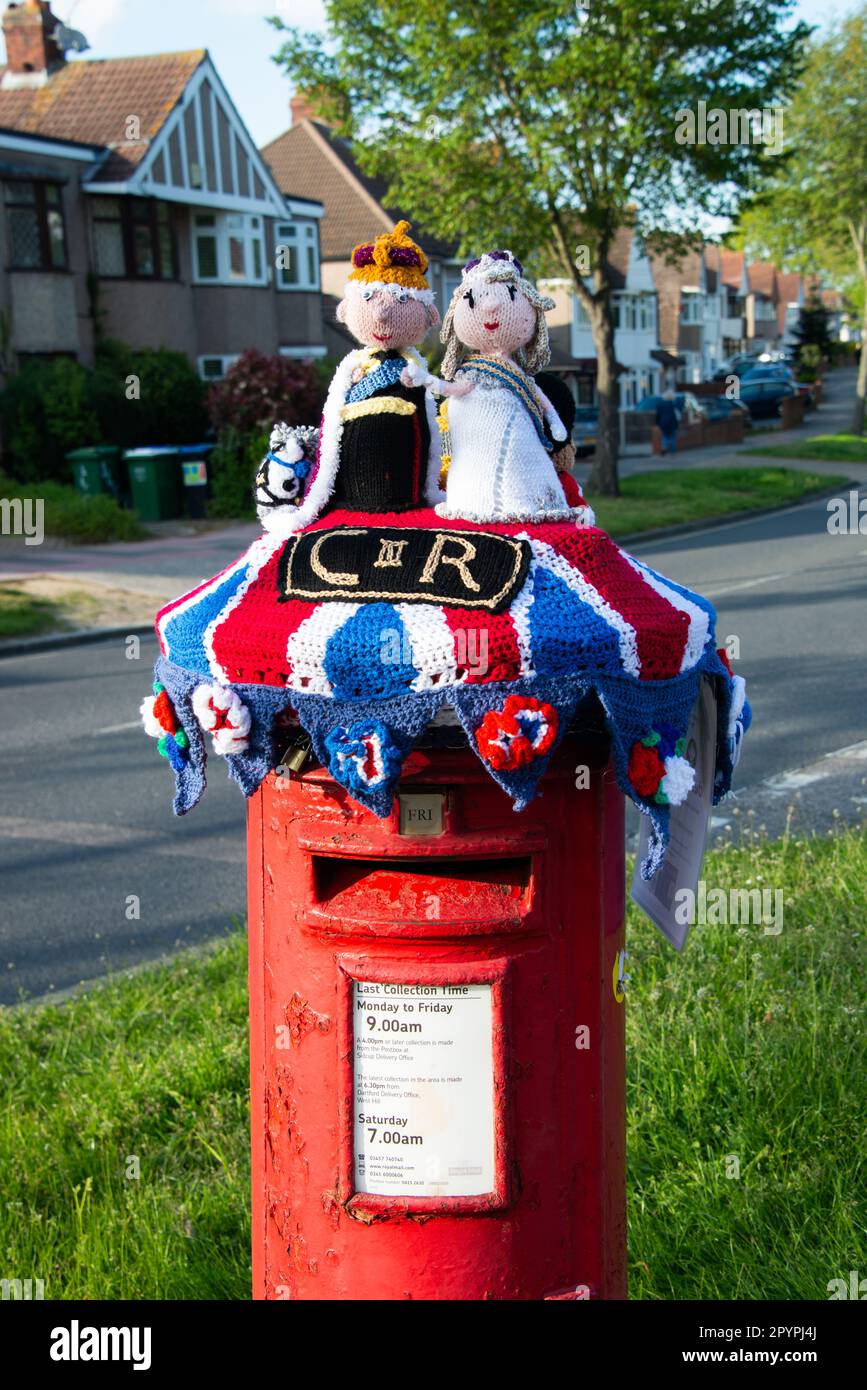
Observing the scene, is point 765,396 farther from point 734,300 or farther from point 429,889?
point 429,889

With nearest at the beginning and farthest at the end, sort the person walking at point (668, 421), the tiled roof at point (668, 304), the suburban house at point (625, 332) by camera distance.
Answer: the person walking at point (668, 421), the suburban house at point (625, 332), the tiled roof at point (668, 304)

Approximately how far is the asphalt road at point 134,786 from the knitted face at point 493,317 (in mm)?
3389

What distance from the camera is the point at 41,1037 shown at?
4574 millimetres

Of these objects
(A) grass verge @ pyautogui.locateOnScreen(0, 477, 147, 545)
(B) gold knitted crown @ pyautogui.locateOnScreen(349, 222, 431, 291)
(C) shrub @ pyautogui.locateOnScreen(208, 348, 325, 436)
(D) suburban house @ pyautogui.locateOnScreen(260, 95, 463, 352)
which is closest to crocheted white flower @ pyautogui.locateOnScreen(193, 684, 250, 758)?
(B) gold knitted crown @ pyautogui.locateOnScreen(349, 222, 431, 291)

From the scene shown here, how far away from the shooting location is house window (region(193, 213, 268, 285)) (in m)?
33.5

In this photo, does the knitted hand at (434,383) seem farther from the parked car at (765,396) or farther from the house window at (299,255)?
the parked car at (765,396)

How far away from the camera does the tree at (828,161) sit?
38.7m

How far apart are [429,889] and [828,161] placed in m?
42.3

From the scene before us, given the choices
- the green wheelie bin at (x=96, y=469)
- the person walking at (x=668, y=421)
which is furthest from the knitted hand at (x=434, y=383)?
the person walking at (x=668, y=421)

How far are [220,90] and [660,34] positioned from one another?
14987 millimetres

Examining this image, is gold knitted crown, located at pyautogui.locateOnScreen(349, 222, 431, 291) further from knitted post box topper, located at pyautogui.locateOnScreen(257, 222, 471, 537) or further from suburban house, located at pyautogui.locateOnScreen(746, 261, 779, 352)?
suburban house, located at pyautogui.locateOnScreen(746, 261, 779, 352)

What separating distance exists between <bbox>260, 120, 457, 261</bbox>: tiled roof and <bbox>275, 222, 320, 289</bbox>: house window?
803 centimetres

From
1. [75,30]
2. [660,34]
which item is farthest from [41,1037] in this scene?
[75,30]

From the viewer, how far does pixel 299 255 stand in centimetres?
3688
